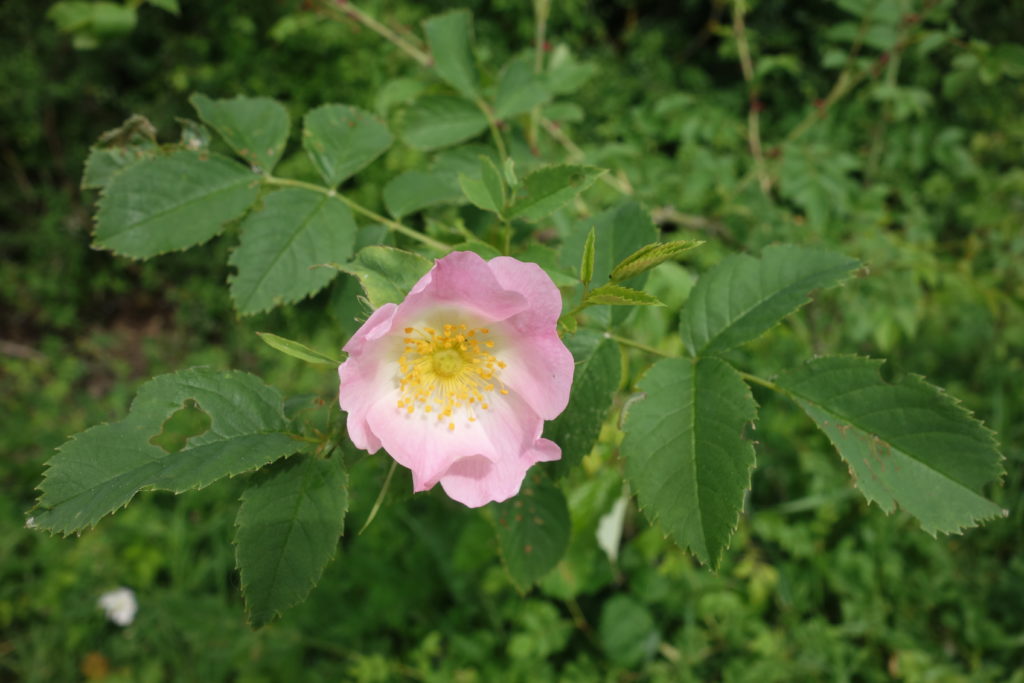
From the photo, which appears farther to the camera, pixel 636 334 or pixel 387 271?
pixel 636 334

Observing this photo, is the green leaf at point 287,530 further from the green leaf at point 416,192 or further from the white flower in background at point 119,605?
the white flower in background at point 119,605

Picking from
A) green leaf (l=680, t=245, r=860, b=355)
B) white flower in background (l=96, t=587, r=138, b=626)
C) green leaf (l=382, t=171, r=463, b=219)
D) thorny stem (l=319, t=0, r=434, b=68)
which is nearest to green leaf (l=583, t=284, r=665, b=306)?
green leaf (l=680, t=245, r=860, b=355)

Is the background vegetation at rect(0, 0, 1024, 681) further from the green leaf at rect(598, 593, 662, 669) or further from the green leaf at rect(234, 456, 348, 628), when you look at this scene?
the green leaf at rect(234, 456, 348, 628)

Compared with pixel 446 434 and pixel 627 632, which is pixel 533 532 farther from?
pixel 627 632

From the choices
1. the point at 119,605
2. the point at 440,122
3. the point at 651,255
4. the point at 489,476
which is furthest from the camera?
the point at 119,605

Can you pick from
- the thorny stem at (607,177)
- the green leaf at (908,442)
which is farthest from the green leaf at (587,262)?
the thorny stem at (607,177)

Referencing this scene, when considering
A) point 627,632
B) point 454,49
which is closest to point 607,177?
point 454,49
